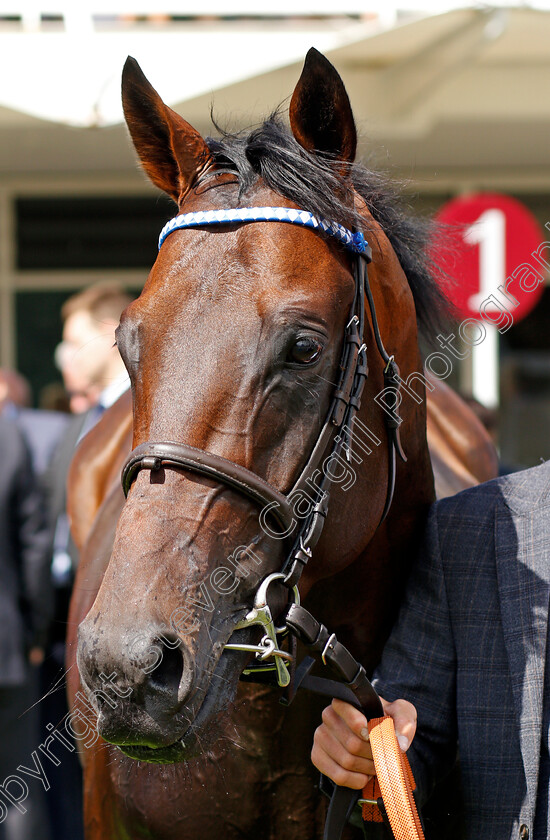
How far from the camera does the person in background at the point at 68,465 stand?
4.54m

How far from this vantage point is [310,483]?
168cm

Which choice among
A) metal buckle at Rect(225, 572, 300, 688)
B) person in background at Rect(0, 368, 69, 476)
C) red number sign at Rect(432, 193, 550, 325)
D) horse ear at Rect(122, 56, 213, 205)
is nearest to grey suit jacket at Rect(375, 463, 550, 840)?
metal buckle at Rect(225, 572, 300, 688)

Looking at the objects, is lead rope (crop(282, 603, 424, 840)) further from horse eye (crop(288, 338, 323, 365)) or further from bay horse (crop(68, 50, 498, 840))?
horse eye (crop(288, 338, 323, 365))

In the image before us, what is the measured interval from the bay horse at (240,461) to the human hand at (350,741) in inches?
7.3

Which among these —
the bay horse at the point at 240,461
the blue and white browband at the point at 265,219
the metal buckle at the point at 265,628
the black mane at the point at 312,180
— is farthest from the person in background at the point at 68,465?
the metal buckle at the point at 265,628

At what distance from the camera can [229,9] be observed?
631cm

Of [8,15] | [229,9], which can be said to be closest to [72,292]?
[8,15]

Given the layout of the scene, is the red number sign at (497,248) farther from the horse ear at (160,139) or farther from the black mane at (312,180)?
the horse ear at (160,139)

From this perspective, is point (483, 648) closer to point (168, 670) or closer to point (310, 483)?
point (310, 483)

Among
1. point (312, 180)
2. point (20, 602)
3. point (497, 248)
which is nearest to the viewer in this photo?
point (312, 180)

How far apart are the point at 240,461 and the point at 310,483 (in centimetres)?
16

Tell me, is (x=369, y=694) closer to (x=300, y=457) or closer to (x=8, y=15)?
(x=300, y=457)

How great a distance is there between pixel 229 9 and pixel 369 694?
18.6ft

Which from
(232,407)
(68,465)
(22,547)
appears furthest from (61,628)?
(232,407)
